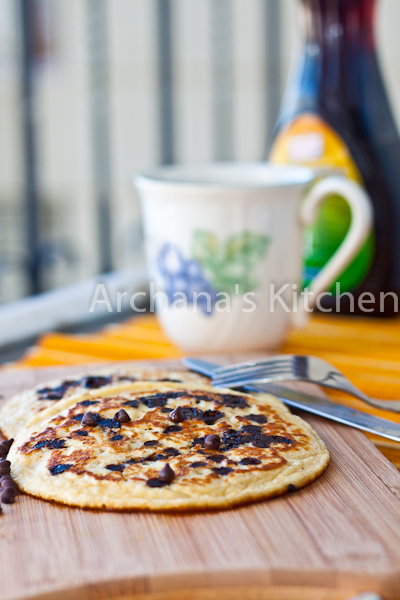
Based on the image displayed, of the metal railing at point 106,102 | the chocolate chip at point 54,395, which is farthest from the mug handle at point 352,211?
the metal railing at point 106,102

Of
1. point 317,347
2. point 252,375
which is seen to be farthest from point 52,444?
point 317,347

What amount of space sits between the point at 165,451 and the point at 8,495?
0.14m

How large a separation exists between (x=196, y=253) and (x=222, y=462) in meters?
0.41

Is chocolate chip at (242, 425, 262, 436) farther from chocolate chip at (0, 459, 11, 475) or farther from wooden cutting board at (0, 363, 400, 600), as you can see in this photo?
chocolate chip at (0, 459, 11, 475)

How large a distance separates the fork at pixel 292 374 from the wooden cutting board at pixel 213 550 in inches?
7.6

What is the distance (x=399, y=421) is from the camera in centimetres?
72

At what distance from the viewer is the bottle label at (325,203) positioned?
1.04m

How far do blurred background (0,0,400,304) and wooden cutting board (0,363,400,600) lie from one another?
1511mm

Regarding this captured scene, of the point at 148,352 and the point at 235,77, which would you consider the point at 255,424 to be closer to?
the point at 148,352

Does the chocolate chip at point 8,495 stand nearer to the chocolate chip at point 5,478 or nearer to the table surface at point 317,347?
the chocolate chip at point 5,478

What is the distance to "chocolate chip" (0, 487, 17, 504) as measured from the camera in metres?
0.52

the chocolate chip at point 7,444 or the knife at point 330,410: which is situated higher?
the chocolate chip at point 7,444

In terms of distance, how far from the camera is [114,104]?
14.1 ft

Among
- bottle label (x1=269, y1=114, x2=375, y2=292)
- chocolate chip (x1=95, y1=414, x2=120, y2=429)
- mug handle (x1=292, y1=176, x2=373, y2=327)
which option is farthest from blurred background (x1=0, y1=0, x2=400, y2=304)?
chocolate chip (x1=95, y1=414, x2=120, y2=429)
